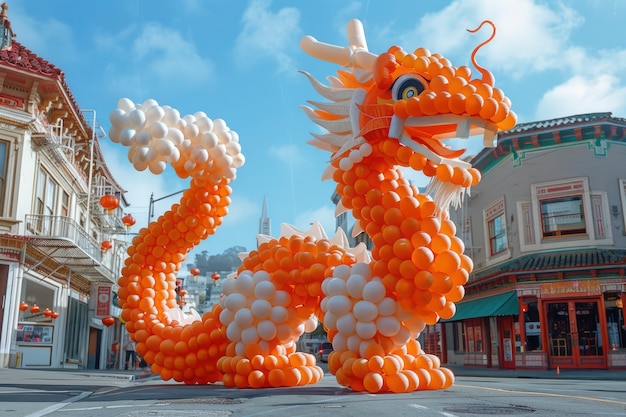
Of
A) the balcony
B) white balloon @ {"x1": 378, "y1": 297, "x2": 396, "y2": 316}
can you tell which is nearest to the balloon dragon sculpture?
white balloon @ {"x1": 378, "y1": 297, "x2": 396, "y2": 316}

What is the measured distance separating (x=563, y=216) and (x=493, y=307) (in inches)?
171

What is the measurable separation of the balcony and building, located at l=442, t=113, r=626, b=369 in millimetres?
15244

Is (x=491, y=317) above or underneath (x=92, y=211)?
underneath

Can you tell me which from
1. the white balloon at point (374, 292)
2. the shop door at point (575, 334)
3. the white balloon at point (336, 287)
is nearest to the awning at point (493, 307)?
the shop door at point (575, 334)

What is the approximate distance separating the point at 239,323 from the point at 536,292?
53.2ft

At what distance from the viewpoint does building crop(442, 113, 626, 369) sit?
2192cm

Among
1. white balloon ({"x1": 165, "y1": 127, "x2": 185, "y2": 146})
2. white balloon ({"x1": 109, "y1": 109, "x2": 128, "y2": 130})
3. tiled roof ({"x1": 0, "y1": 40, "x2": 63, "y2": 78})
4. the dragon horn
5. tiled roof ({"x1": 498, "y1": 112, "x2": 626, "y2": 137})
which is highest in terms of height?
tiled roof ({"x1": 0, "y1": 40, "x2": 63, "y2": 78})

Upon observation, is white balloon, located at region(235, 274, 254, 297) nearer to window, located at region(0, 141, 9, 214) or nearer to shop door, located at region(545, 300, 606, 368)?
window, located at region(0, 141, 9, 214)

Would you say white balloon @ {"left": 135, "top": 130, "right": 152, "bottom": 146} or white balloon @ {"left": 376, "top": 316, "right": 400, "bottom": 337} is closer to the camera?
white balloon @ {"left": 376, "top": 316, "right": 400, "bottom": 337}

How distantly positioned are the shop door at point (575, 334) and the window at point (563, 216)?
274 cm

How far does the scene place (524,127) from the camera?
24609mm

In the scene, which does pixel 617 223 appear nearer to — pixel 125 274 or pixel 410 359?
pixel 410 359

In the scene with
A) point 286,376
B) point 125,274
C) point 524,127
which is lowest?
point 286,376

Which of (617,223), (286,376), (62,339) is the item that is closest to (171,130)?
(286,376)
